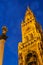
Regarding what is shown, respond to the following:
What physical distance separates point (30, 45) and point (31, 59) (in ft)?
20.7

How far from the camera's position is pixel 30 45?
5722 cm

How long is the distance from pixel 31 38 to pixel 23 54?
25.3ft

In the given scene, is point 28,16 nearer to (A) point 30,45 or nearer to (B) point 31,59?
(A) point 30,45

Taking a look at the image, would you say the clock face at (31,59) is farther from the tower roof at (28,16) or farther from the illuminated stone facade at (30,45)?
the tower roof at (28,16)

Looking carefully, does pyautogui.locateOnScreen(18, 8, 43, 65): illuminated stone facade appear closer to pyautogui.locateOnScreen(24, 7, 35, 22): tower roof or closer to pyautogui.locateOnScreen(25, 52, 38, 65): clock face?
pyautogui.locateOnScreen(25, 52, 38, 65): clock face

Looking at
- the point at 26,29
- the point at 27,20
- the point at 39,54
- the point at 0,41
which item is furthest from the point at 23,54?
the point at 0,41

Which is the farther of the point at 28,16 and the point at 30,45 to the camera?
the point at 28,16

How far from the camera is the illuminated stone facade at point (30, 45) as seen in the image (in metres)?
52.5

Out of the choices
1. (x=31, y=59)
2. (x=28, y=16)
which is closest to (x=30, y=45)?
(x=31, y=59)

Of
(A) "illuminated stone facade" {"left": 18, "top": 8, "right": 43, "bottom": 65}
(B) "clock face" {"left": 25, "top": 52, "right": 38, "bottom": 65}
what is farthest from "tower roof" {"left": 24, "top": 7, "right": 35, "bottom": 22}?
(B) "clock face" {"left": 25, "top": 52, "right": 38, "bottom": 65}

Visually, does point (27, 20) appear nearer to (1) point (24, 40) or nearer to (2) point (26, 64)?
(1) point (24, 40)

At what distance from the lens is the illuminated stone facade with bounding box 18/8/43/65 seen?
52.5 meters

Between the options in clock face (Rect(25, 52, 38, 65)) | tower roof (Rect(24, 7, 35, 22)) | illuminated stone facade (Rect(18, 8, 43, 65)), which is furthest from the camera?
tower roof (Rect(24, 7, 35, 22))

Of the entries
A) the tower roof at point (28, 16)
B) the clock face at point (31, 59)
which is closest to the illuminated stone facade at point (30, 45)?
the clock face at point (31, 59)
